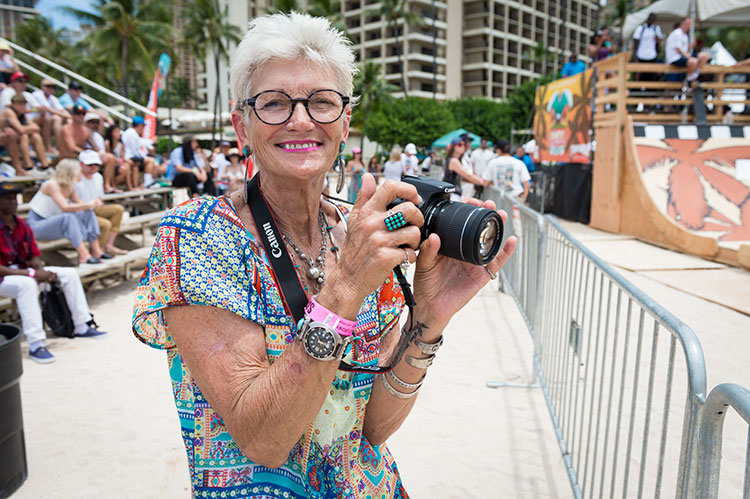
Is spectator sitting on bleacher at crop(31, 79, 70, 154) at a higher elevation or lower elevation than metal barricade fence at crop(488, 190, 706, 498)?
higher

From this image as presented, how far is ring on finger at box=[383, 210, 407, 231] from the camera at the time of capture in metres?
1.13

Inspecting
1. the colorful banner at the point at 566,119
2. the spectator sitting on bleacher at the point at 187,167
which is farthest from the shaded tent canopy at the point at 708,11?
the spectator sitting on bleacher at the point at 187,167

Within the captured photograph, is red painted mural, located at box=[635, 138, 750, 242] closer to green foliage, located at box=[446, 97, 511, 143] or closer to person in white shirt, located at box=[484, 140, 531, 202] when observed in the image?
person in white shirt, located at box=[484, 140, 531, 202]

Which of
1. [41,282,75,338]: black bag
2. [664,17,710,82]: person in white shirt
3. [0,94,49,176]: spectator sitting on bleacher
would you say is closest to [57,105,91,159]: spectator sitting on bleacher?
[0,94,49,176]: spectator sitting on bleacher

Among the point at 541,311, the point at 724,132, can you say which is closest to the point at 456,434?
the point at 541,311

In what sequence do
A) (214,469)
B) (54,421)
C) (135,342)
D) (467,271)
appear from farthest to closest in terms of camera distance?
1. (135,342)
2. (54,421)
3. (467,271)
4. (214,469)

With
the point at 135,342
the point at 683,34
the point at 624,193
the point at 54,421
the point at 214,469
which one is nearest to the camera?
the point at 214,469

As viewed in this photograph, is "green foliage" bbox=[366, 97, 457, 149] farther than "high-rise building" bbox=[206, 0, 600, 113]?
No

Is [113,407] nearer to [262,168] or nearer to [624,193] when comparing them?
[262,168]

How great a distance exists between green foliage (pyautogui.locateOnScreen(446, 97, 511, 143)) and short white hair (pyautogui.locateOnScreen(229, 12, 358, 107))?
57288 mm

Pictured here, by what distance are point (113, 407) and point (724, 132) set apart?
36.2 ft

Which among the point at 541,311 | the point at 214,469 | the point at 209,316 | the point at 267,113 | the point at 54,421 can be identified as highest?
the point at 267,113

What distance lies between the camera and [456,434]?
144 inches

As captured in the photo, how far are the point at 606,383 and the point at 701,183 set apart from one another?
619 cm
